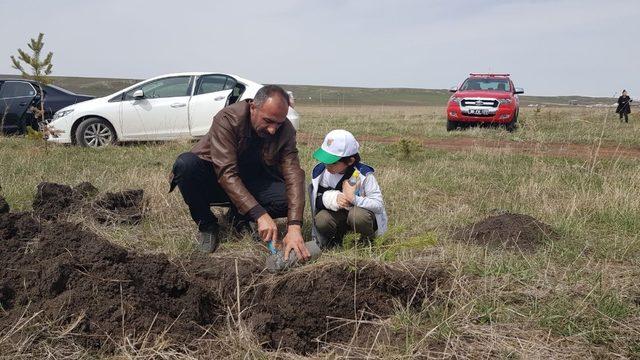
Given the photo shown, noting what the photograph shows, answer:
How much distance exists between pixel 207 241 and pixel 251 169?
0.58 metres

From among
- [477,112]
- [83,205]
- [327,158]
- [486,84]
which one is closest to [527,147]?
[477,112]

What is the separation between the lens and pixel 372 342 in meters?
2.31

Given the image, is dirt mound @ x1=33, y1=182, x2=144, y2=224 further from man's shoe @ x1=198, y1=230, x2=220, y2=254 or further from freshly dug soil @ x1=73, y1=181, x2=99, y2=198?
man's shoe @ x1=198, y1=230, x2=220, y2=254

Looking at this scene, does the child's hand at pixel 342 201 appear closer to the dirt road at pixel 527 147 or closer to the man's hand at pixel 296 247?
the man's hand at pixel 296 247

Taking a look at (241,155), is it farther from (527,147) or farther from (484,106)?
(484,106)

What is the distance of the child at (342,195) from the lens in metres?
3.29

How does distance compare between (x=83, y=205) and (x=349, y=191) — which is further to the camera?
(x=83, y=205)

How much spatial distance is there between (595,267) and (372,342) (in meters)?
1.58

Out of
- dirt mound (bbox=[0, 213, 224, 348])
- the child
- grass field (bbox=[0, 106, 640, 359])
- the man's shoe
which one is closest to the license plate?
grass field (bbox=[0, 106, 640, 359])

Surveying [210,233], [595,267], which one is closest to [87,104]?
[210,233]

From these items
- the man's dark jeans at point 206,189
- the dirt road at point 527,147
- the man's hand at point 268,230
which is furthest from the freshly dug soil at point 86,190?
the dirt road at point 527,147

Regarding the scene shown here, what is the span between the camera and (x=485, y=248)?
132 inches

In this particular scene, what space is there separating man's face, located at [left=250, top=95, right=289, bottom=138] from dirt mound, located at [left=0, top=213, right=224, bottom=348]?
98 centimetres

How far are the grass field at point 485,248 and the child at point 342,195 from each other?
19cm
